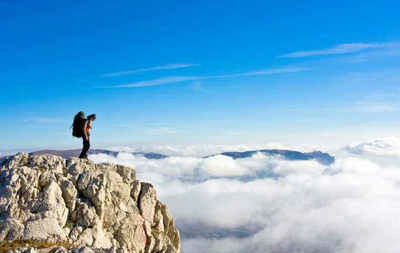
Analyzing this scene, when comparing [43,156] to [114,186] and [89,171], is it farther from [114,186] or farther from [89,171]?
[114,186]

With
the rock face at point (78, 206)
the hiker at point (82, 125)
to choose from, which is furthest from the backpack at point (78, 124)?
the rock face at point (78, 206)

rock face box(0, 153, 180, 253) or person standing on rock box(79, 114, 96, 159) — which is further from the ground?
person standing on rock box(79, 114, 96, 159)

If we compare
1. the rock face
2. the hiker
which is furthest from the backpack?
the rock face

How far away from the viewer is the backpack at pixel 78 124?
139 feet

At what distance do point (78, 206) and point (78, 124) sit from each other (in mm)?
10679

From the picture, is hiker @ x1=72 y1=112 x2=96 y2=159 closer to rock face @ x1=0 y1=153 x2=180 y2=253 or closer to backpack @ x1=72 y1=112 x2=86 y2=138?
backpack @ x1=72 y1=112 x2=86 y2=138

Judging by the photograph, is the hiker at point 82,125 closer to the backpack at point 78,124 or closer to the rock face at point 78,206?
the backpack at point 78,124

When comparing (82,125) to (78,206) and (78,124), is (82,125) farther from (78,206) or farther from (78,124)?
(78,206)

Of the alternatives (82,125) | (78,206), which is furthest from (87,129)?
(78,206)

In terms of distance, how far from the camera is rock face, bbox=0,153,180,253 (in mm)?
31406

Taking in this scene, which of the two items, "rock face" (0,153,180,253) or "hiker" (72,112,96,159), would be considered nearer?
"rock face" (0,153,180,253)

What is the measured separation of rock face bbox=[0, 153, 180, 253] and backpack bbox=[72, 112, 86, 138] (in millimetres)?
3114

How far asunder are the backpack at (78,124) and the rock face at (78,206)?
3.11m

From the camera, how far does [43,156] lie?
41.6 meters
